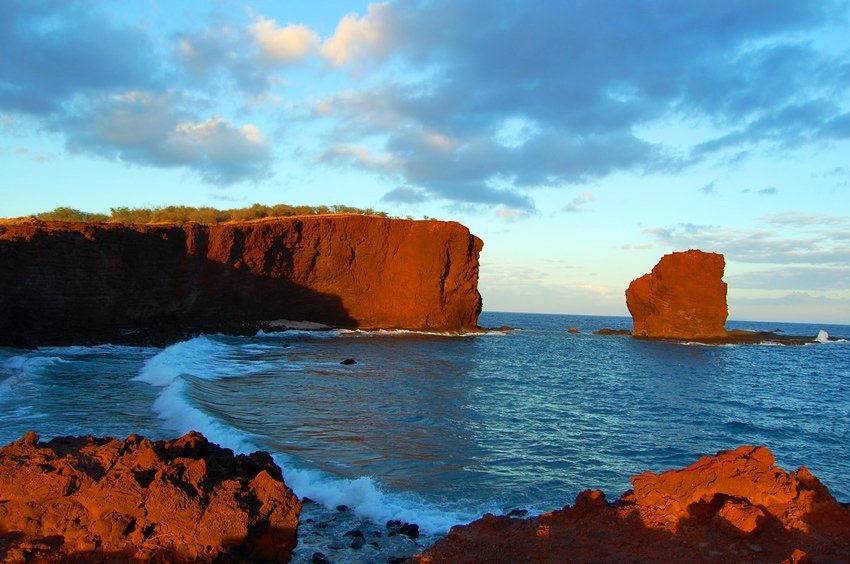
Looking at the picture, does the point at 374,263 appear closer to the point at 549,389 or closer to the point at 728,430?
the point at 549,389

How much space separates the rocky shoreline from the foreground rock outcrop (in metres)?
0.01

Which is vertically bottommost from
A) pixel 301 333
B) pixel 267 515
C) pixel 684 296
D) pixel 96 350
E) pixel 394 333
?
pixel 96 350

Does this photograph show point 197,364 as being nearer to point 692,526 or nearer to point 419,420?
point 419,420

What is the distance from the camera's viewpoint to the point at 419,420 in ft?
54.1

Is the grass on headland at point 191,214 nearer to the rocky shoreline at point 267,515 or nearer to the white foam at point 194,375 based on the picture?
the white foam at point 194,375

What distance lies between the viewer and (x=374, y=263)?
57344 mm

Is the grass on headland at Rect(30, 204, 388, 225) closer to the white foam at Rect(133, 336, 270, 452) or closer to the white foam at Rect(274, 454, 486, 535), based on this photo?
the white foam at Rect(133, 336, 270, 452)

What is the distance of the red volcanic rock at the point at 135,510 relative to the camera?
18.1ft

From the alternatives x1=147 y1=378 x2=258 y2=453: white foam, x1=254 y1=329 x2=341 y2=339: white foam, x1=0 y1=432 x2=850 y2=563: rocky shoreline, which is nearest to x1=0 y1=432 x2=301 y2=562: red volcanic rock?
x1=0 y1=432 x2=850 y2=563: rocky shoreline

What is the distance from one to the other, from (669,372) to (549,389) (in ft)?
40.7

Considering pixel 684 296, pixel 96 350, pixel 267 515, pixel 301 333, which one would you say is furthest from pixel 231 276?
pixel 684 296

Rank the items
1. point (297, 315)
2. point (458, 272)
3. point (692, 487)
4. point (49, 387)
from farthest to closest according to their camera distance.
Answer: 1. point (458, 272)
2. point (297, 315)
3. point (49, 387)
4. point (692, 487)

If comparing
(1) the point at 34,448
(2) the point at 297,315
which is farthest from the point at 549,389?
(2) the point at 297,315

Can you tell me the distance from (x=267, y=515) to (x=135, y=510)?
122 centimetres
